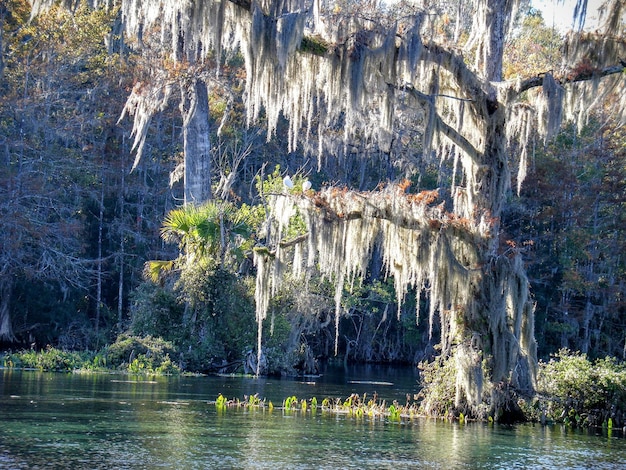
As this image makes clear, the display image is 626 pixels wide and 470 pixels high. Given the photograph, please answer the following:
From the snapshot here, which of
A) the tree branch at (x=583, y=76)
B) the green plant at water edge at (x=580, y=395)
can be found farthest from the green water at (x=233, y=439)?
the tree branch at (x=583, y=76)

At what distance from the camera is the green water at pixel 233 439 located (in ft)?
36.9

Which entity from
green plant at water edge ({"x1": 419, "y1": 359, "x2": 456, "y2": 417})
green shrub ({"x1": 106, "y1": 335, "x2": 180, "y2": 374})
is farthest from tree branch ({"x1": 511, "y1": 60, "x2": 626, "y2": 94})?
green shrub ({"x1": 106, "y1": 335, "x2": 180, "y2": 374})

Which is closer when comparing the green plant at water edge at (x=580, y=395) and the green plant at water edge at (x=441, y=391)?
the green plant at water edge at (x=580, y=395)

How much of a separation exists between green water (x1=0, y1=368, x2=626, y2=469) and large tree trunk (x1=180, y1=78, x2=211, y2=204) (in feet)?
39.2

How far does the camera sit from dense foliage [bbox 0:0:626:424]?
87.0ft

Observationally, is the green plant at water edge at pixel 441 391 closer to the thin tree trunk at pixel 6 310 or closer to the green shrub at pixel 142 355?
the green shrub at pixel 142 355

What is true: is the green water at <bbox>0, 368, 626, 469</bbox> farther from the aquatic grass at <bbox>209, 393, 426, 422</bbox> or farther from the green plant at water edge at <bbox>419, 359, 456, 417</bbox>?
the green plant at water edge at <bbox>419, 359, 456, 417</bbox>

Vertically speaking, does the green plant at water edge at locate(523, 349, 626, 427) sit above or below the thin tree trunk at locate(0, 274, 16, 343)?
below

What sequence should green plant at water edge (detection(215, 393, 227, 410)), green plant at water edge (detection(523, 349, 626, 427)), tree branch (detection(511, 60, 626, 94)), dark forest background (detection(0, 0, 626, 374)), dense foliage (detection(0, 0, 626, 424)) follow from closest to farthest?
green plant at water edge (detection(523, 349, 626, 427)) < green plant at water edge (detection(215, 393, 227, 410)) < tree branch (detection(511, 60, 626, 94)) < dense foliage (detection(0, 0, 626, 424)) < dark forest background (detection(0, 0, 626, 374))

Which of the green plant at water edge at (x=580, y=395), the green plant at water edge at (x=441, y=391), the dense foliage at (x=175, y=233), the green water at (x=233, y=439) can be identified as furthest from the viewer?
the dense foliage at (x=175, y=233)

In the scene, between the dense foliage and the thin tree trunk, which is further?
the thin tree trunk

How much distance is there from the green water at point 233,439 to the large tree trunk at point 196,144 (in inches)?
470

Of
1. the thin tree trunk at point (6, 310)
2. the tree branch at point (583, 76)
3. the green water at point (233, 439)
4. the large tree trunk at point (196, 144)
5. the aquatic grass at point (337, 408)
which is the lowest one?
the green water at point (233, 439)

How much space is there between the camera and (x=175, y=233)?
90.3ft
